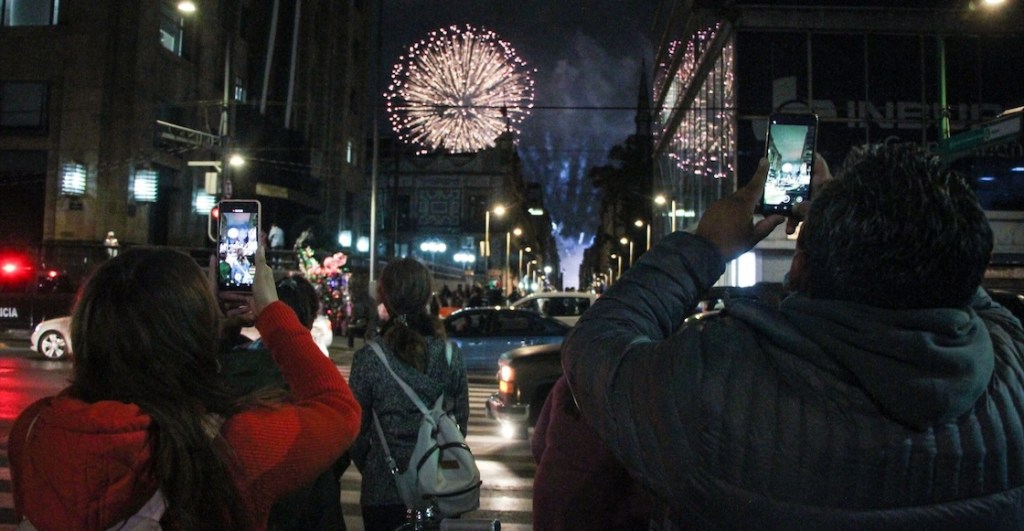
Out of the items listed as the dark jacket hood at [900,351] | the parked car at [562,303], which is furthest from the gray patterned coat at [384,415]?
the parked car at [562,303]

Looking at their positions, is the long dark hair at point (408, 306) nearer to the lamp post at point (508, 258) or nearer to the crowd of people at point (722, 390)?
the crowd of people at point (722, 390)

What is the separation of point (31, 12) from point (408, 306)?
117 ft

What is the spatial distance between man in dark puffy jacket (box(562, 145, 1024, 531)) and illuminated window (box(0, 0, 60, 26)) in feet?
122

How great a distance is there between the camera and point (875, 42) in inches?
1054

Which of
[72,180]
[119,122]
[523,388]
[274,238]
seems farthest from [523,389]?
[274,238]

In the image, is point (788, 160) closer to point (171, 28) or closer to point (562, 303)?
point (562, 303)

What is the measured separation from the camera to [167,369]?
1762mm

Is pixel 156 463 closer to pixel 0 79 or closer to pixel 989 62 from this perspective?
pixel 989 62

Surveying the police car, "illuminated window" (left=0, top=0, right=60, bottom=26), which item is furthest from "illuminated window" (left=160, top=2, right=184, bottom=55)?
the police car

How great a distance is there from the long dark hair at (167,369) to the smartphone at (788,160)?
1.47 metres

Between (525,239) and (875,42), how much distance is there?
79.1m

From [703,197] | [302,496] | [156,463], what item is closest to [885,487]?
[156,463]

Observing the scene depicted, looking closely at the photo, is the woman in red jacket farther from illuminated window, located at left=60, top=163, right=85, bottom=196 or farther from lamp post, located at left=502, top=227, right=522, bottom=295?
lamp post, located at left=502, top=227, right=522, bottom=295

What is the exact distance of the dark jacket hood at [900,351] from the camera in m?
1.33
